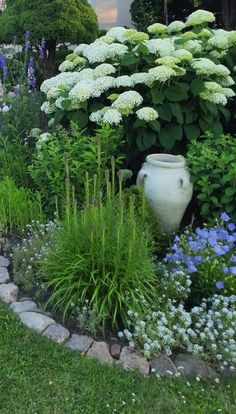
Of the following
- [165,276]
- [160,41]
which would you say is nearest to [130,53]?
[160,41]

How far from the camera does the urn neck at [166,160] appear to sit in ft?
12.3

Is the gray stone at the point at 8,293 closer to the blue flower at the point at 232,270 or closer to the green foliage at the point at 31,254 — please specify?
the green foliage at the point at 31,254

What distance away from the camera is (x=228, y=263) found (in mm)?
3244

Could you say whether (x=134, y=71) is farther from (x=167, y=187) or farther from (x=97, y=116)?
(x=167, y=187)

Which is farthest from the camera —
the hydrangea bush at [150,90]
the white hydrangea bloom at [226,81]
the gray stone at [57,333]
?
the white hydrangea bloom at [226,81]

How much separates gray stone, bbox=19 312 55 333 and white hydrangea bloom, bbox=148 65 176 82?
1928 millimetres

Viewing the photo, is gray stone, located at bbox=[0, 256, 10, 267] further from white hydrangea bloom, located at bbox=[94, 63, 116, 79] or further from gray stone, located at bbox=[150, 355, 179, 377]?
white hydrangea bloom, located at bbox=[94, 63, 116, 79]

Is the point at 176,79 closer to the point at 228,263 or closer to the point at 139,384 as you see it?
the point at 228,263

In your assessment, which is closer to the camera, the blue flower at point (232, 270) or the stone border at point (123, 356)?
the stone border at point (123, 356)

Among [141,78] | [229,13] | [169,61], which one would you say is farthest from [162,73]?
[229,13]

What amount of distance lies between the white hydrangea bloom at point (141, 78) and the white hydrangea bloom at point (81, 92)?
0.33 meters

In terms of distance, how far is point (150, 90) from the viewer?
4199 mm

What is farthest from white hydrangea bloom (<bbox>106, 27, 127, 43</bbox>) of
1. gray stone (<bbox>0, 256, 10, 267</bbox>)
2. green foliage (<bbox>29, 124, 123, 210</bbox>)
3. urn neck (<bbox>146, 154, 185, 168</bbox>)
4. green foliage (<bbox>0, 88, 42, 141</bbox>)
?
gray stone (<bbox>0, 256, 10, 267</bbox>)

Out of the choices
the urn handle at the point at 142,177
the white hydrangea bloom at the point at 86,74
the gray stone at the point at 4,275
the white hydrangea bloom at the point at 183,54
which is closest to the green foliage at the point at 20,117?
the white hydrangea bloom at the point at 86,74
